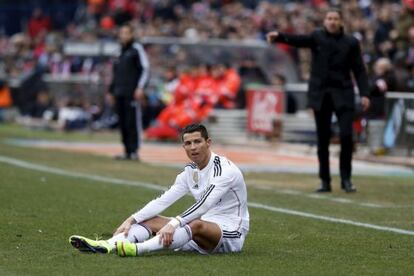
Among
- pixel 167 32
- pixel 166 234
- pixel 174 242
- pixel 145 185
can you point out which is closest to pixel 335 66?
pixel 145 185

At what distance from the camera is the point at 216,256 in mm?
9367

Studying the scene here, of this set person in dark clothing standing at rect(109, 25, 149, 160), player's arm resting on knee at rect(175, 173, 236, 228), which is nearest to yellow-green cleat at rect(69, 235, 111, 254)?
player's arm resting on knee at rect(175, 173, 236, 228)

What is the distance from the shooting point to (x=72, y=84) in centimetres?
3309

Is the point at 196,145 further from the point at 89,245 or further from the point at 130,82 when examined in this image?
the point at 130,82

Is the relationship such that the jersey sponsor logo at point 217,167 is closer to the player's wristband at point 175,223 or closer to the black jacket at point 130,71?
the player's wristband at point 175,223

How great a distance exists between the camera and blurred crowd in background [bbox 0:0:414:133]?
2439 centimetres

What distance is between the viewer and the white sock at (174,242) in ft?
30.0

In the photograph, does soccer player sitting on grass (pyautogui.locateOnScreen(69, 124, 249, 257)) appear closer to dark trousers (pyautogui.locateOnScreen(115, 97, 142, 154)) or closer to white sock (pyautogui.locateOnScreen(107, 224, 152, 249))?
white sock (pyautogui.locateOnScreen(107, 224, 152, 249))

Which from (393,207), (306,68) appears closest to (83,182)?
(393,207)

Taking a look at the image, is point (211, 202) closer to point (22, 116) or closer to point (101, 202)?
point (101, 202)

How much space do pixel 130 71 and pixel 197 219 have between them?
11313mm

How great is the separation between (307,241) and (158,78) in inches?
793

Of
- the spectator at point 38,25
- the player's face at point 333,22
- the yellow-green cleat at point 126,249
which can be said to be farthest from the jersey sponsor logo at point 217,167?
the spectator at point 38,25

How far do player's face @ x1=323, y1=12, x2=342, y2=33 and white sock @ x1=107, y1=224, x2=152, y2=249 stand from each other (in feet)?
20.2
